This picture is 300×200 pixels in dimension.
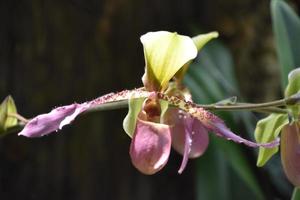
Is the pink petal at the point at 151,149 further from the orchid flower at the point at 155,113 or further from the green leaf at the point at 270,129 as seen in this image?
the green leaf at the point at 270,129

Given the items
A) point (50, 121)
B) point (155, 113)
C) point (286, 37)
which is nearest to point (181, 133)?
point (155, 113)

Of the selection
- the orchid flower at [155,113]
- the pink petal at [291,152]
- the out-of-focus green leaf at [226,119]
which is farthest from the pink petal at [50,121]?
the out-of-focus green leaf at [226,119]

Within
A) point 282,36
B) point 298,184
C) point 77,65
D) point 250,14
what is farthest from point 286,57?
point 250,14

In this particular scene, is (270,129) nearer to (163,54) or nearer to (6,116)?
(163,54)

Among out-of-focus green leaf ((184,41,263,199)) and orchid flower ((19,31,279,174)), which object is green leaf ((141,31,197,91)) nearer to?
orchid flower ((19,31,279,174))

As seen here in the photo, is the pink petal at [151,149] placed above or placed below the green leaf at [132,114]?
below
